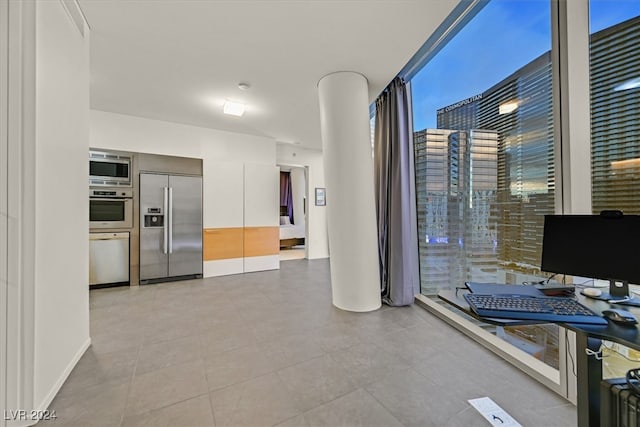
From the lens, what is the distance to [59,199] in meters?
1.78

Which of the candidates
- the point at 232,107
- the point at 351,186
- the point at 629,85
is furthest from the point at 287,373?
the point at 232,107

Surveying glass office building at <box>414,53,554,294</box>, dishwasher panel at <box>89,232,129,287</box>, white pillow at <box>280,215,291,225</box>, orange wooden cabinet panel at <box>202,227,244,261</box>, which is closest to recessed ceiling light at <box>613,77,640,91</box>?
glass office building at <box>414,53,554,294</box>

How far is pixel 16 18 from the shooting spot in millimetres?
1407

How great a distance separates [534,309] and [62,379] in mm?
2752

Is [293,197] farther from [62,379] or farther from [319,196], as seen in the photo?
[62,379]

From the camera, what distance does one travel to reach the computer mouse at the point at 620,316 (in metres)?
0.97

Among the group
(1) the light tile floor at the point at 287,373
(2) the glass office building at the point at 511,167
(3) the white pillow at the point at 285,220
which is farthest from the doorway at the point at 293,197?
(2) the glass office building at the point at 511,167

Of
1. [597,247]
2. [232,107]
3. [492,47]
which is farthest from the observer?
[232,107]

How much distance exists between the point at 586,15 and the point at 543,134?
0.69 meters

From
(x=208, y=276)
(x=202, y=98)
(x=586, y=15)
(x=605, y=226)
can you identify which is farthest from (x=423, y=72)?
(x=208, y=276)

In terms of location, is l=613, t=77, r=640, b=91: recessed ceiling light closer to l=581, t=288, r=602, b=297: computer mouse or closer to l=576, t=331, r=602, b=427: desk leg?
l=581, t=288, r=602, b=297: computer mouse

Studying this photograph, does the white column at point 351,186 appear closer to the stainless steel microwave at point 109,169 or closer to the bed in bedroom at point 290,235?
the stainless steel microwave at point 109,169

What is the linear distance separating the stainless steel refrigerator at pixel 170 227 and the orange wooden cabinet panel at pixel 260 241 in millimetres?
848

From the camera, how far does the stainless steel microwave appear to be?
12.9 feet
